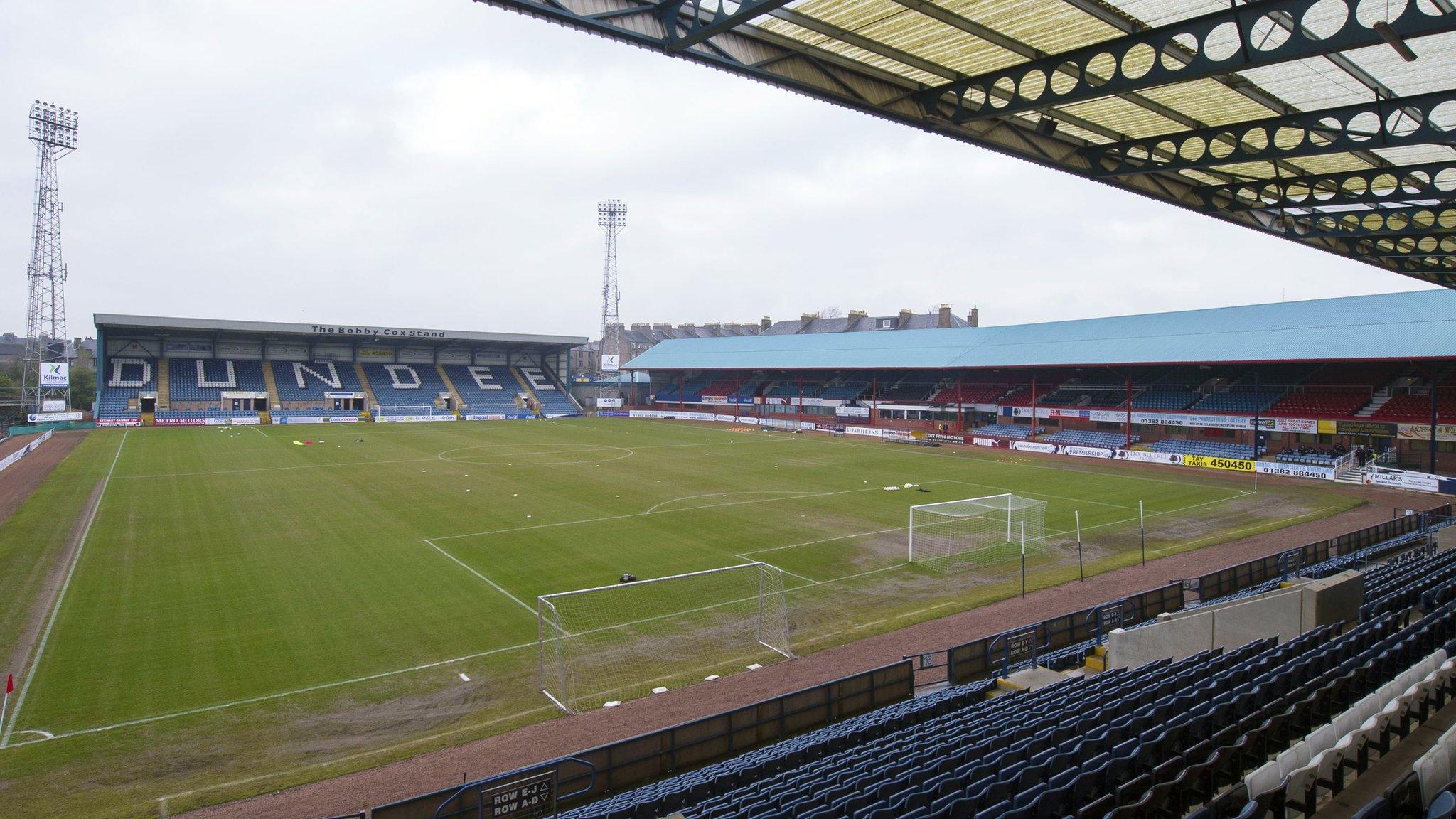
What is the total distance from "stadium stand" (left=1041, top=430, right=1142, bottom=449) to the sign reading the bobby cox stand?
481 cm

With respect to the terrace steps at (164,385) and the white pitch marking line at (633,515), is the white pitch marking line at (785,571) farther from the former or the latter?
the terrace steps at (164,385)

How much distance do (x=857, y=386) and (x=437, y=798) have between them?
227ft

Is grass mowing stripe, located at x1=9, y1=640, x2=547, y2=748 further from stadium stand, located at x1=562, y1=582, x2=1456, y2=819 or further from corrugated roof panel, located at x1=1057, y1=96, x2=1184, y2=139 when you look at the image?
corrugated roof panel, located at x1=1057, y1=96, x2=1184, y2=139

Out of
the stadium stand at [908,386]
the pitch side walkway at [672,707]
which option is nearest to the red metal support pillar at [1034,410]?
the stadium stand at [908,386]

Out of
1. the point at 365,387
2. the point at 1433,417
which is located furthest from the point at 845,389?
the point at 365,387

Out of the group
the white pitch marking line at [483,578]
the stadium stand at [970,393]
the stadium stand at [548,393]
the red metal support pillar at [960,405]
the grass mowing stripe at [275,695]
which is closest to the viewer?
the grass mowing stripe at [275,695]

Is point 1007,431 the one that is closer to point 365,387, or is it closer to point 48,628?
point 48,628

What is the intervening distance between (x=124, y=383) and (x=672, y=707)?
76.7m

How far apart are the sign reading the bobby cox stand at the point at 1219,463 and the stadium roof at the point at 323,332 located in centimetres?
6479

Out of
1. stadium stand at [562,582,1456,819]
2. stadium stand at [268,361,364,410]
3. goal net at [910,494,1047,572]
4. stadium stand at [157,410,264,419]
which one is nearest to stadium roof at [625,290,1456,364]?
goal net at [910,494,1047,572]

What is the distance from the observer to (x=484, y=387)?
87.6m

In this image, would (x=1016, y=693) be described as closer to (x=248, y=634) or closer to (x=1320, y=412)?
(x=248, y=634)

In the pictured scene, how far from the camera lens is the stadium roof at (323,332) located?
67981 millimetres

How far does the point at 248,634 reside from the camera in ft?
56.6
